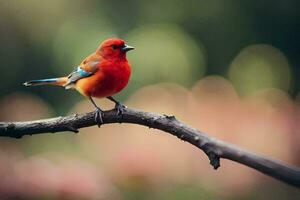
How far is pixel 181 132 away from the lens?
3.25 feet

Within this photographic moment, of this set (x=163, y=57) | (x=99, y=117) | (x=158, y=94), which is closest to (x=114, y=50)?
(x=99, y=117)

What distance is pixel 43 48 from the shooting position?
17.8ft

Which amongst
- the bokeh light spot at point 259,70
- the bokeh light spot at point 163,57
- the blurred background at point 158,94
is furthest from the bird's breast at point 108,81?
the bokeh light spot at point 259,70

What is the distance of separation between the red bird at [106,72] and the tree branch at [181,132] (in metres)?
0.13

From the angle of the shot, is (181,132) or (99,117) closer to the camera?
(181,132)

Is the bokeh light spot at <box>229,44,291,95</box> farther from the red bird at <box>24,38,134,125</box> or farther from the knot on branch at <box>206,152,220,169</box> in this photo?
the knot on branch at <box>206,152,220,169</box>

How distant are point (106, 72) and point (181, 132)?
1.61ft

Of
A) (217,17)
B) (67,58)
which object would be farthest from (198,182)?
(217,17)

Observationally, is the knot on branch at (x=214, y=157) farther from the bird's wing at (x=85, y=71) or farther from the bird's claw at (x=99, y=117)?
the bird's wing at (x=85, y=71)

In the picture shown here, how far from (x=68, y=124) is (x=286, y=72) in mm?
4299

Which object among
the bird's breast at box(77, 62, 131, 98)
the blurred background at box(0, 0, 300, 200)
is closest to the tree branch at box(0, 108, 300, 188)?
the bird's breast at box(77, 62, 131, 98)

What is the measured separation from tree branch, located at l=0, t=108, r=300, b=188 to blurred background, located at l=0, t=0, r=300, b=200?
1.35 m

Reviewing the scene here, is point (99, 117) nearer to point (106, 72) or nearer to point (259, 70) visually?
point (106, 72)

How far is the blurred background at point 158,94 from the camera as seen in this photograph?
271 centimetres
